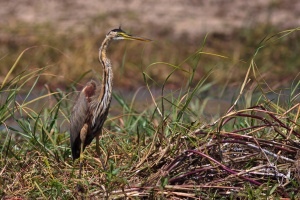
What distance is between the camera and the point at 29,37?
11945 mm

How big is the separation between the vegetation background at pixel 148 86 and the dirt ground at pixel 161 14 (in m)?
0.02

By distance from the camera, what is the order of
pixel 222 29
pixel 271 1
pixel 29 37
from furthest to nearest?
pixel 271 1, pixel 222 29, pixel 29 37

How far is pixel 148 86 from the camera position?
596 cm

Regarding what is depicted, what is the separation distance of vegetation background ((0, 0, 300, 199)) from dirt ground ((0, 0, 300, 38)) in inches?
0.8

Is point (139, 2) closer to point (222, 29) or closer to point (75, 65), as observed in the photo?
point (222, 29)

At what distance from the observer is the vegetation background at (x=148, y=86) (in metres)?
5.71

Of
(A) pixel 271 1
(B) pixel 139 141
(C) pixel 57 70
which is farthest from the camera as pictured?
(A) pixel 271 1

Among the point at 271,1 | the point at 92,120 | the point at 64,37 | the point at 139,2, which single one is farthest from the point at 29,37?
the point at 92,120

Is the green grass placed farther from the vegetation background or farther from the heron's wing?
the heron's wing

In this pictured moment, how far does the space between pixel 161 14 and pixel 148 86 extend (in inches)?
293

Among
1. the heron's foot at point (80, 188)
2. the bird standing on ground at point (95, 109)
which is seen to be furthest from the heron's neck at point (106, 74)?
the heron's foot at point (80, 188)

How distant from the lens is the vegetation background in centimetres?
571

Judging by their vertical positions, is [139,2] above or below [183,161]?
below

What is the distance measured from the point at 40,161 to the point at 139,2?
743 centimetres
